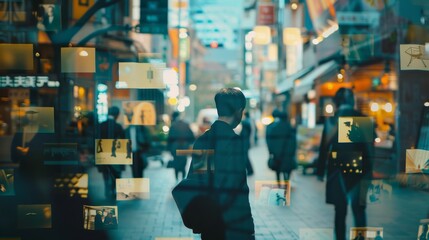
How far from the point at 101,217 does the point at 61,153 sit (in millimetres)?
739

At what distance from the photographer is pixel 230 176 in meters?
3.67

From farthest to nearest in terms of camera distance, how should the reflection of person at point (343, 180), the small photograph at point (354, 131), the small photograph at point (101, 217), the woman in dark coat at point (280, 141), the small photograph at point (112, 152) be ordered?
the woman in dark coat at point (280, 141)
the reflection of person at point (343, 180)
the small photograph at point (354, 131)
the small photograph at point (101, 217)
the small photograph at point (112, 152)

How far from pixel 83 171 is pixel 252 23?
239 centimetres

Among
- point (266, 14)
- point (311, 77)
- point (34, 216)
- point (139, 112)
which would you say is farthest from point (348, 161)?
point (311, 77)

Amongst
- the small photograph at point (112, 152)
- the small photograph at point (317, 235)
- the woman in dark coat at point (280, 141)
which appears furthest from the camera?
the woman in dark coat at point (280, 141)

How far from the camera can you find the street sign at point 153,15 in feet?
17.3

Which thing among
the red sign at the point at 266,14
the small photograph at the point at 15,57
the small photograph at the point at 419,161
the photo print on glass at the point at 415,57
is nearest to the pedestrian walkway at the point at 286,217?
the small photograph at the point at 419,161

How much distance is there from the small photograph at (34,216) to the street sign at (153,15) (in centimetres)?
203

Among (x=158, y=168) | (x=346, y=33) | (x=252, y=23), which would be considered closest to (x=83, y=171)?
(x=252, y=23)

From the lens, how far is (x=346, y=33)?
237 inches

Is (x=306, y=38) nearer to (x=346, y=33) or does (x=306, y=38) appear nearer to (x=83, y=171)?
(x=346, y=33)

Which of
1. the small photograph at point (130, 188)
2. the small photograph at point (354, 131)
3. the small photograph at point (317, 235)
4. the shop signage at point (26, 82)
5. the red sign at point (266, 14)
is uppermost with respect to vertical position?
the red sign at point (266, 14)

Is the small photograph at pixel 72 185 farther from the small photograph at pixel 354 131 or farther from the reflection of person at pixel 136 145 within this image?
the small photograph at pixel 354 131

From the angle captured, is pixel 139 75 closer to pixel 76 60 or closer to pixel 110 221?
pixel 76 60
